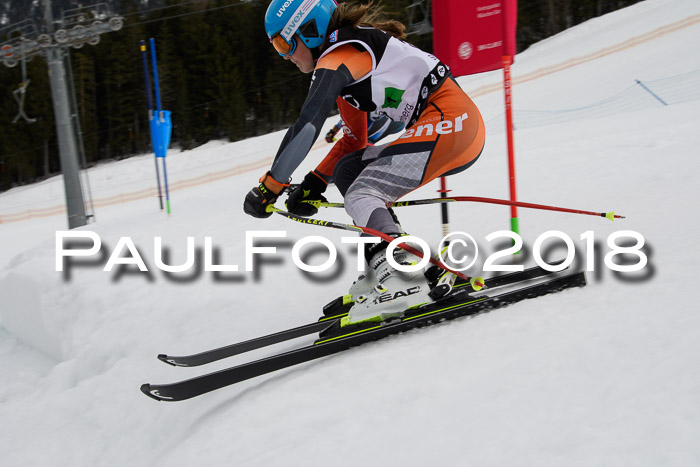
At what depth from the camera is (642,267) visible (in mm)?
2566

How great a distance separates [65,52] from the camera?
9.62 meters

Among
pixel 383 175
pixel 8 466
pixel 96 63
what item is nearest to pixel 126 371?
pixel 8 466

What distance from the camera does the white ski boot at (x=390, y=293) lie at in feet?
7.67

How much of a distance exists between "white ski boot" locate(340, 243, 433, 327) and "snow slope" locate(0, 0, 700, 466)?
16 centimetres

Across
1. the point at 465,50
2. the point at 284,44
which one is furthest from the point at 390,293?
the point at 465,50

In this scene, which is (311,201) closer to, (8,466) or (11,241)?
(8,466)

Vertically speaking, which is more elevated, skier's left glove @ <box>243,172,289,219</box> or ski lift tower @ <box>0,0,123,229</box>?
ski lift tower @ <box>0,0,123,229</box>

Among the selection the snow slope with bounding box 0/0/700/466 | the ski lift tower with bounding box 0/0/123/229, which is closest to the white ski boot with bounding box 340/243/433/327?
the snow slope with bounding box 0/0/700/466

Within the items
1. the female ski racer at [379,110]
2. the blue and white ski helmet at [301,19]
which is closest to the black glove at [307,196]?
the female ski racer at [379,110]

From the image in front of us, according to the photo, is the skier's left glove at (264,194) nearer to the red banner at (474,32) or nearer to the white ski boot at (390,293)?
the white ski boot at (390,293)

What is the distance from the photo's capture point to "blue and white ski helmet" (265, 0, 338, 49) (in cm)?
234

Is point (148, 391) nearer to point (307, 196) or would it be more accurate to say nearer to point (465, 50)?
point (307, 196)

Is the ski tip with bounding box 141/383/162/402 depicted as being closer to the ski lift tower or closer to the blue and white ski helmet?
the blue and white ski helmet

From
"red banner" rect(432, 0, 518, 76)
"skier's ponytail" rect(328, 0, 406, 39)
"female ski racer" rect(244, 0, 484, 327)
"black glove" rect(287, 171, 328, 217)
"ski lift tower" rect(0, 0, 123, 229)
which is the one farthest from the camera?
"ski lift tower" rect(0, 0, 123, 229)
